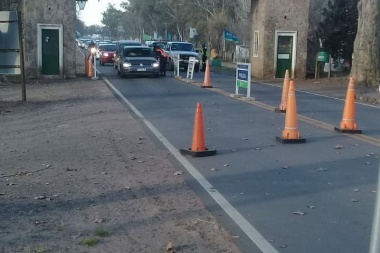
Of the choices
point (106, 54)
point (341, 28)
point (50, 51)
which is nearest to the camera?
point (50, 51)

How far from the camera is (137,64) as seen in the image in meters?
33.3

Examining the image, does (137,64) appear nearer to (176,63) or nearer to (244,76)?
(176,63)

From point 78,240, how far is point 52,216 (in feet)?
3.46

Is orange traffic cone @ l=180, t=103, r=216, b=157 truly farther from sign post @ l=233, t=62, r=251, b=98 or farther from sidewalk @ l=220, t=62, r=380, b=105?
sidewalk @ l=220, t=62, r=380, b=105

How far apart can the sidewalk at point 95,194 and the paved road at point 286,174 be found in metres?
0.48

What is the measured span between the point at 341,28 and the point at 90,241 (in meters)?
33.1

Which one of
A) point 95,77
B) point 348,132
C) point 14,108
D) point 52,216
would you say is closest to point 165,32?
point 95,77

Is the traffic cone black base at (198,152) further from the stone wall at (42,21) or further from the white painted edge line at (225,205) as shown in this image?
the stone wall at (42,21)

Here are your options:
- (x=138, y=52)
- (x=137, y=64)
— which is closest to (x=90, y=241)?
(x=137, y=64)

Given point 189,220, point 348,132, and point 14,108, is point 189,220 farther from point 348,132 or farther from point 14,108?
point 14,108

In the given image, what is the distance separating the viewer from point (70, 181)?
371 inches

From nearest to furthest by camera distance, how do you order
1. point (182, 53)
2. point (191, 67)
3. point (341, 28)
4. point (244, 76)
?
point (244, 76)
point (191, 67)
point (341, 28)
point (182, 53)

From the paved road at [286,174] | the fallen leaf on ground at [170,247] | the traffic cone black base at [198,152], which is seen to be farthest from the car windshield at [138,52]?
the fallen leaf on ground at [170,247]

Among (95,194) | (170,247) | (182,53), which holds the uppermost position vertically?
(182,53)
